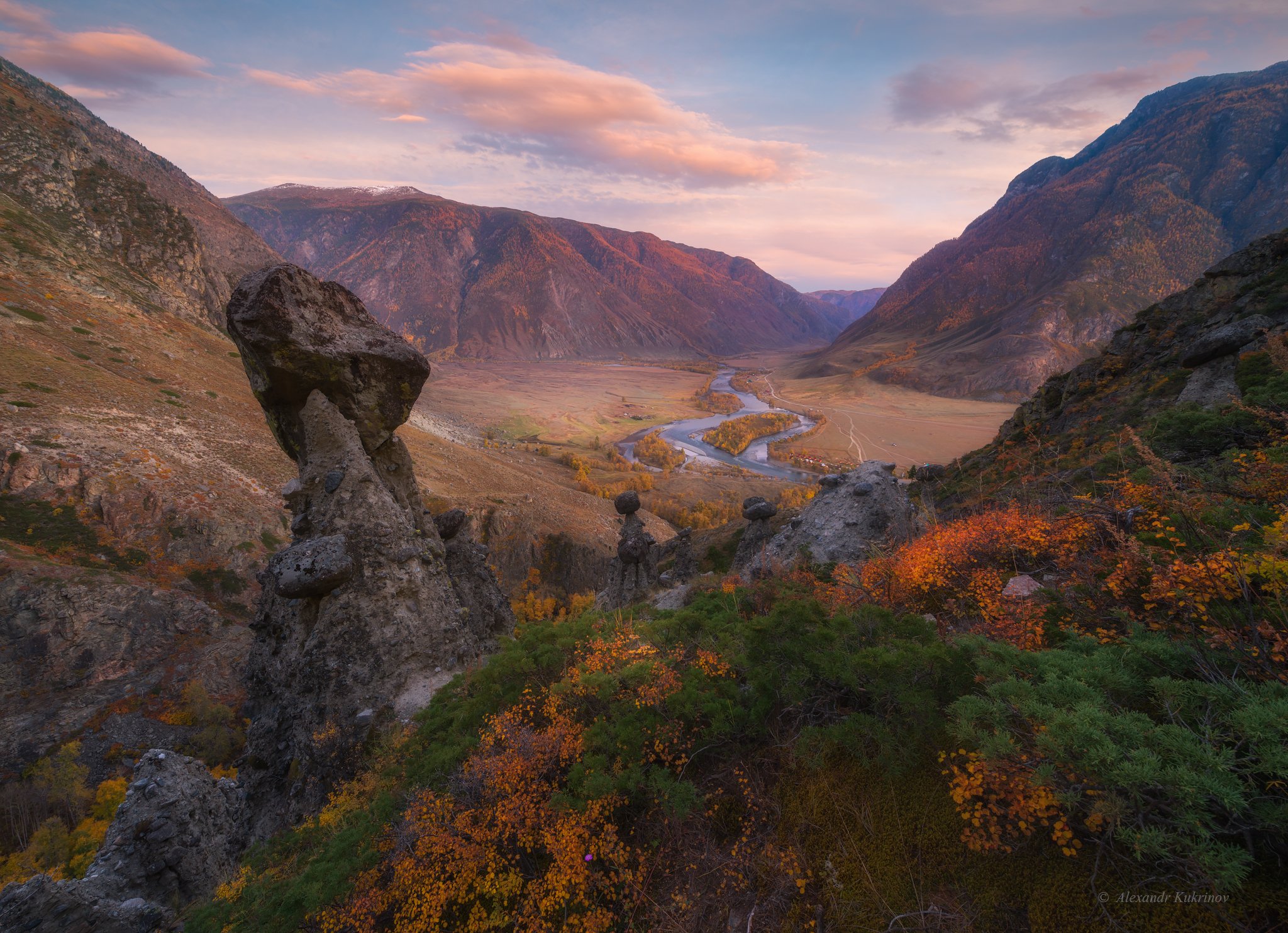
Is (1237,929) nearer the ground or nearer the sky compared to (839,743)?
nearer the sky

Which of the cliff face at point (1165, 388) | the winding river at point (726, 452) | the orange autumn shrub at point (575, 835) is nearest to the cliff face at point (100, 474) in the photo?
the orange autumn shrub at point (575, 835)

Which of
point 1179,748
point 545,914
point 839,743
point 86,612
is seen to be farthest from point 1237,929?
point 86,612

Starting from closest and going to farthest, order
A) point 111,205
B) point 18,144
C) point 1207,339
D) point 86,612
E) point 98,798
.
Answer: point 1207,339
point 98,798
point 86,612
point 18,144
point 111,205

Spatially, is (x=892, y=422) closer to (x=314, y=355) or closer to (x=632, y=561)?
(x=632, y=561)

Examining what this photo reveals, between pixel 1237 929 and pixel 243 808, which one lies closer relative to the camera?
pixel 1237 929

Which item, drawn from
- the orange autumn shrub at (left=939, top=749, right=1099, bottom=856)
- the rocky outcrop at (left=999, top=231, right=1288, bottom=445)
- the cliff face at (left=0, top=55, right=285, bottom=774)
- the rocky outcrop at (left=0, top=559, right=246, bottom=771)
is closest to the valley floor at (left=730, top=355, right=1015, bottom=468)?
the rocky outcrop at (left=999, top=231, right=1288, bottom=445)

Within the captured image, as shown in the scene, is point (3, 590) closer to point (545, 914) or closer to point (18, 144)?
point (545, 914)
